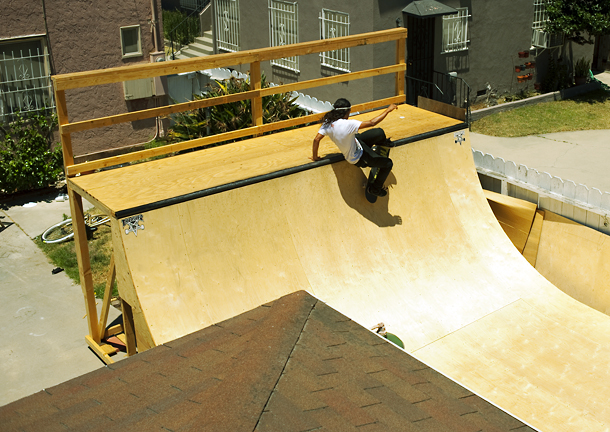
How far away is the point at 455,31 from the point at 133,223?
464 inches

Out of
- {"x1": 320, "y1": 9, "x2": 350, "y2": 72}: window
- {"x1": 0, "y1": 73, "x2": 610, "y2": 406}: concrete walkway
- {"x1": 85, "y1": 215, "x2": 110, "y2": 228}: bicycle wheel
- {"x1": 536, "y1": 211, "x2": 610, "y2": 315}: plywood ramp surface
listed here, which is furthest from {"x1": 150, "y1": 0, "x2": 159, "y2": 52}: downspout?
{"x1": 536, "y1": 211, "x2": 610, "y2": 315}: plywood ramp surface

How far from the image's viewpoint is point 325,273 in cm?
762

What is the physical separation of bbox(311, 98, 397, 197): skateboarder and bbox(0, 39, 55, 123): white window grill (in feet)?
25.1

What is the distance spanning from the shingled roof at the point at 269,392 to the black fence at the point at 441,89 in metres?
11.7

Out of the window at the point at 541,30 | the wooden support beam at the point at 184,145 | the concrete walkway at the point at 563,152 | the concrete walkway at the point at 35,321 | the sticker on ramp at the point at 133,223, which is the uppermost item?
the window at the point at 541,30

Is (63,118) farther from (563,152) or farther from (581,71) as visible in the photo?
(581,71)

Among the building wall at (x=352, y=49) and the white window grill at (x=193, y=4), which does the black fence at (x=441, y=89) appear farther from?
the white window grill at (x=193, y=4)

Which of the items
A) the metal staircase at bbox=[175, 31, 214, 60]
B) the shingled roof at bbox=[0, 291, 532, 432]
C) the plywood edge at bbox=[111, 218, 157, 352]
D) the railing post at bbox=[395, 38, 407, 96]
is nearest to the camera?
the shingled roof at bbox=[0, 291, 532, 432]

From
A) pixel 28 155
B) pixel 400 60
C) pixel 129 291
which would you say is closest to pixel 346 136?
pixel 400 60

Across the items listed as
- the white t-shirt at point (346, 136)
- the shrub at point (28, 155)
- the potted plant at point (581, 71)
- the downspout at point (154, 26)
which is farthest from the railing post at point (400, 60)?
the potted plant at point (581, 71)

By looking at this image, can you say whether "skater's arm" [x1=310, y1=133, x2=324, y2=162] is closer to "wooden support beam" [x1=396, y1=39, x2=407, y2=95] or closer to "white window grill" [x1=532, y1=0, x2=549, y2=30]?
"wooden support beam" [x1=396, y1=39, x2=407, y2=95]

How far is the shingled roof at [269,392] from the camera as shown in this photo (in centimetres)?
424

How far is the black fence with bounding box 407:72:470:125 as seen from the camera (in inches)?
635

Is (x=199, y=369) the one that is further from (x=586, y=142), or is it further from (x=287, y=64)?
(x=287, y=64)
